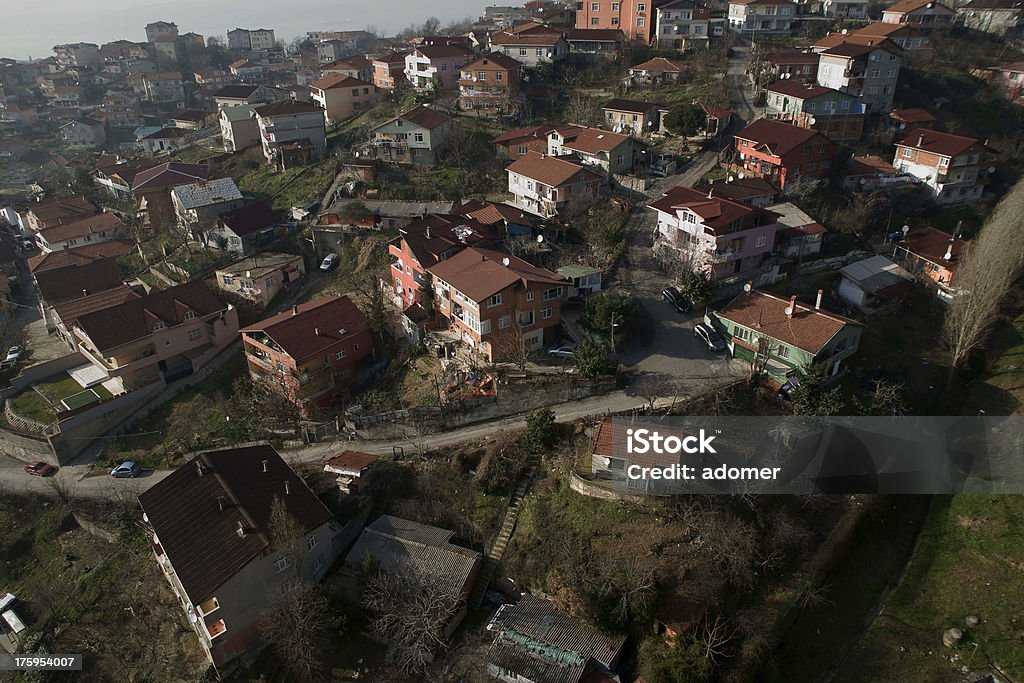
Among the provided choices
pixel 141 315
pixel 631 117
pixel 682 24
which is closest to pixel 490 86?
pixel 631 117

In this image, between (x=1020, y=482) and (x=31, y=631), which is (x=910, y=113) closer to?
(x=1020, y=482)

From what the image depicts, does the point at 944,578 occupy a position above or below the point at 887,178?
below

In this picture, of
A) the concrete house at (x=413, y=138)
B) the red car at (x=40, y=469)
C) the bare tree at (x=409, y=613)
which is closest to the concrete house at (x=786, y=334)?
the bare tree at (x=409, y=613)

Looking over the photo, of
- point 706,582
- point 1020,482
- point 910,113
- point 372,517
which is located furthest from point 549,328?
point 910,113

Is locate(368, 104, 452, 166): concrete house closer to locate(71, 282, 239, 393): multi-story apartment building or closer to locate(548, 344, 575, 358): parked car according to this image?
locate(71, 282, 239, 393): multi-story apartment building

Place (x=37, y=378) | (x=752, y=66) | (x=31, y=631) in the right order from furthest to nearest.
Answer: (x=752, y=66) → (x=37, y=378) → (x=31, y=631)

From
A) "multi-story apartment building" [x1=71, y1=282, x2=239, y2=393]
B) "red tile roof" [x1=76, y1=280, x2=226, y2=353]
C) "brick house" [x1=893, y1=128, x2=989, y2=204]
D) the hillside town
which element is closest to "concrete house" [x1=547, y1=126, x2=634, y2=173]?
the hillside town
